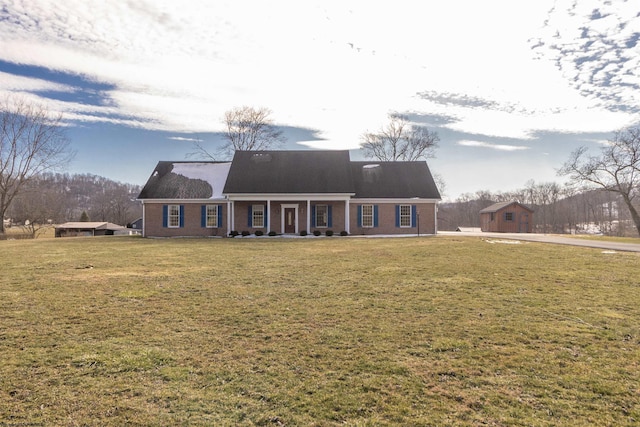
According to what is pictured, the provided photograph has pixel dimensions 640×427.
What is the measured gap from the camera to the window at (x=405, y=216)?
2719 cm

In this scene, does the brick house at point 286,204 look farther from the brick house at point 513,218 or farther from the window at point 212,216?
the brick house at point 513,218

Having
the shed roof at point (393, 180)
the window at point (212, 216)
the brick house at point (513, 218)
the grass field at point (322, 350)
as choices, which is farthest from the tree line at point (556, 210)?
the grass field at point (322, 350)

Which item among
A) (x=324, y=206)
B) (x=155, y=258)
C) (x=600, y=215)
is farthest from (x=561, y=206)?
(x=155, y=258)

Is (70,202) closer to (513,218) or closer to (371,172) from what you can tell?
(371,172)

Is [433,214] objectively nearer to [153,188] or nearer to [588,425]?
[153,188]

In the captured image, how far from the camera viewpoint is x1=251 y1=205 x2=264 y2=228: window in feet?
87.8

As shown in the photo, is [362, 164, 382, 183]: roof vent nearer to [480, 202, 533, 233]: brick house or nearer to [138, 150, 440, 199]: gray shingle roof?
[138, 150, 440, 199]: gray shingle roof

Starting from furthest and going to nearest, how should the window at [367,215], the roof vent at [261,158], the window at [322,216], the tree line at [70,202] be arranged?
the tree line at [70,202], the roof vent at [261,158], the window at [367,215], the window at [322,216]

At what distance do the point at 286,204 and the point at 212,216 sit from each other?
5.65 m

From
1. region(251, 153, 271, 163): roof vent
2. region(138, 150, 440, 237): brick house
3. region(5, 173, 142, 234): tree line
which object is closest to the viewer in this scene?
region(138, 150, 440, 237): brick house

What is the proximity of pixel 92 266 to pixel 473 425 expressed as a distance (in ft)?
39.2

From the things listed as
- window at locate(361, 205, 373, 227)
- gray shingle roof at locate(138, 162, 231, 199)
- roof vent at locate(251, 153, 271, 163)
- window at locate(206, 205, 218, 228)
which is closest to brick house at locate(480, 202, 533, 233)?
window at locate(361, 205, 373, 227)

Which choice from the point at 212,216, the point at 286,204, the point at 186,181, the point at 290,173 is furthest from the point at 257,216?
the point at 186,181

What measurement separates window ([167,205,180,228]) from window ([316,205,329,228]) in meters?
10.6
